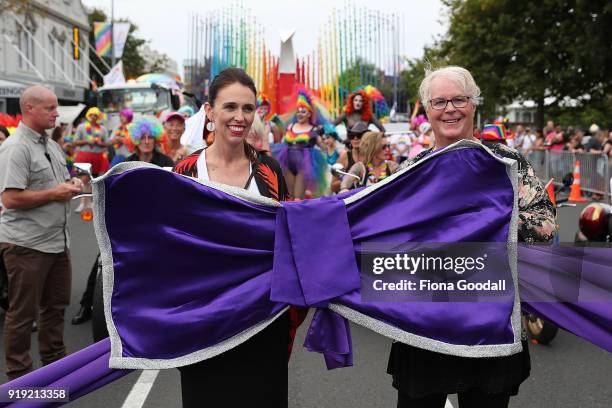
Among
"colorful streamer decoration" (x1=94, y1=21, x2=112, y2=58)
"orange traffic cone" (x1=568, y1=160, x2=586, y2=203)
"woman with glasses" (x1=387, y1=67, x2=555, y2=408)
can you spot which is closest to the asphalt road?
"woman with glasses" (x1=387, y1=67, x2=555, y2=408)

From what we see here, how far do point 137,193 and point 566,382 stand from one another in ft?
12.6

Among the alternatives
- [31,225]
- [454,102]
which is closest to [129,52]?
[31,225]

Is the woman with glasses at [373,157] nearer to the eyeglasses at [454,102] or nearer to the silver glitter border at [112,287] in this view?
the eyeglasses at [454,102]

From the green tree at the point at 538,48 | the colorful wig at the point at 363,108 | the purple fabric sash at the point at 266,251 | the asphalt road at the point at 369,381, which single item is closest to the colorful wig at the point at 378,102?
the colorful wig at the point at 363,108

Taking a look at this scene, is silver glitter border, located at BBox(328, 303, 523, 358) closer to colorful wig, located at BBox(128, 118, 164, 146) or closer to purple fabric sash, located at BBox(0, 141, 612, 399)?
purple fabric sash, located at BBox(0, 141, 612, 399)

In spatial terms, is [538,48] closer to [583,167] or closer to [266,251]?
[583,167]

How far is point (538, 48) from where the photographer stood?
29641 mm

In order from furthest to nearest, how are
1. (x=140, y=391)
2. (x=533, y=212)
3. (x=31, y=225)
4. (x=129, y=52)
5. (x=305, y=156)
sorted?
(x=129, y=52) → (x=305, y=156) → (x=140, y=391) → (x=31, y=225) → (x=533, y=212)

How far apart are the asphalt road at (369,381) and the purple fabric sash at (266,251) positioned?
2312mm

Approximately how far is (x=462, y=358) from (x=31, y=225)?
3.18m

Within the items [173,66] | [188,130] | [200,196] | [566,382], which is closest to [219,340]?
[200,196]

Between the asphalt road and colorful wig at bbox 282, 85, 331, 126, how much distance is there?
4.64m

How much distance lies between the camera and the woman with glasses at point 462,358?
101 inches

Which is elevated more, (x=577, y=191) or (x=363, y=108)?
(x=363, y=108)
